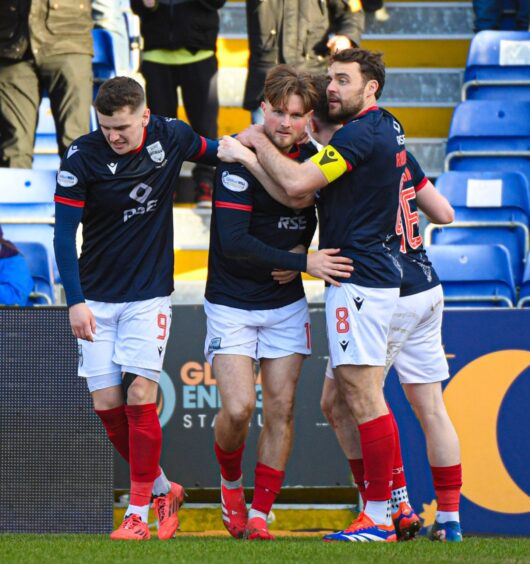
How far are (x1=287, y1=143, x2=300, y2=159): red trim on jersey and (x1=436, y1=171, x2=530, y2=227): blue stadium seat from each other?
3.27 m

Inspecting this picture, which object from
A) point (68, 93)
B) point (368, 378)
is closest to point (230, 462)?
point (368, 378)

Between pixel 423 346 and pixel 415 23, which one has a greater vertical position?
pixel 415 23

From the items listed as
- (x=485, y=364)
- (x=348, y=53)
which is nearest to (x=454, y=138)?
(x=485, y=364)

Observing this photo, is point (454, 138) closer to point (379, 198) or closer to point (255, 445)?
point (255, 445)

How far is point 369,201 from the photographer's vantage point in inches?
195

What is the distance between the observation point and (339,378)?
498cm

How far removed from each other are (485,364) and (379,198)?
161 centimetres

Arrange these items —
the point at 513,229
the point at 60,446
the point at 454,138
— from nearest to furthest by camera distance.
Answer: the point at 60,446, the point at 513,229, the point at 454,138

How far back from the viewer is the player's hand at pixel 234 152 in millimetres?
5082

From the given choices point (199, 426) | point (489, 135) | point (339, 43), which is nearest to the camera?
point (199, 426)

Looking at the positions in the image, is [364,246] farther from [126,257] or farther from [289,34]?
[289,34]

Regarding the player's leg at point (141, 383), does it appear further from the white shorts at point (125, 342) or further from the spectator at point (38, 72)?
the spectator at point (38, 72)

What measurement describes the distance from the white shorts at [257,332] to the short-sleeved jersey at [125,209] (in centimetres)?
28

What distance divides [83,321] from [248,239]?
744 mm
